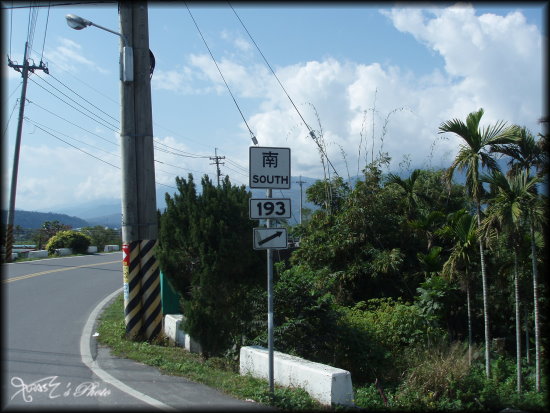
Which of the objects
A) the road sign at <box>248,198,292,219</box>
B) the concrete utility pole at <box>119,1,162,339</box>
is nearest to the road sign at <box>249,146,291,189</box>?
the road sign at <box>248,198,292,219</box>

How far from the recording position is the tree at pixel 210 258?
7.98 m

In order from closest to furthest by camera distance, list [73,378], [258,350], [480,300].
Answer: [73,378] < [258,350] < [480,300]

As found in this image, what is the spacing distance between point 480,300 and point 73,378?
35.6 feet

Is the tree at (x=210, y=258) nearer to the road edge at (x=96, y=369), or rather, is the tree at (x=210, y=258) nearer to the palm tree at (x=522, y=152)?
the road edge at (x=96, y=369)

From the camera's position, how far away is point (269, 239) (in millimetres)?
6555

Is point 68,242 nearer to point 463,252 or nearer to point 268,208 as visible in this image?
point 463,252

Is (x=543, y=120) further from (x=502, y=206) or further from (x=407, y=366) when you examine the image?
(x=407, y=366)

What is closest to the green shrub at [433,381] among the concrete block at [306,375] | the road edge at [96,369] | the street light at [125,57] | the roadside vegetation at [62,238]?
the concrete block at [306,375]

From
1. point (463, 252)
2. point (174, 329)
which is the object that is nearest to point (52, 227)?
point (174, 329)

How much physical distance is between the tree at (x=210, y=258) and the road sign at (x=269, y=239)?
1453mm

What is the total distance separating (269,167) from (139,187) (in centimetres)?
434

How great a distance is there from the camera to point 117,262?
1019 inches

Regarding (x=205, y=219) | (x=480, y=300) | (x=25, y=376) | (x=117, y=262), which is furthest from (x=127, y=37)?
(x=117, y=262)

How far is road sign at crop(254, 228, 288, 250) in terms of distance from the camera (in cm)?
654
